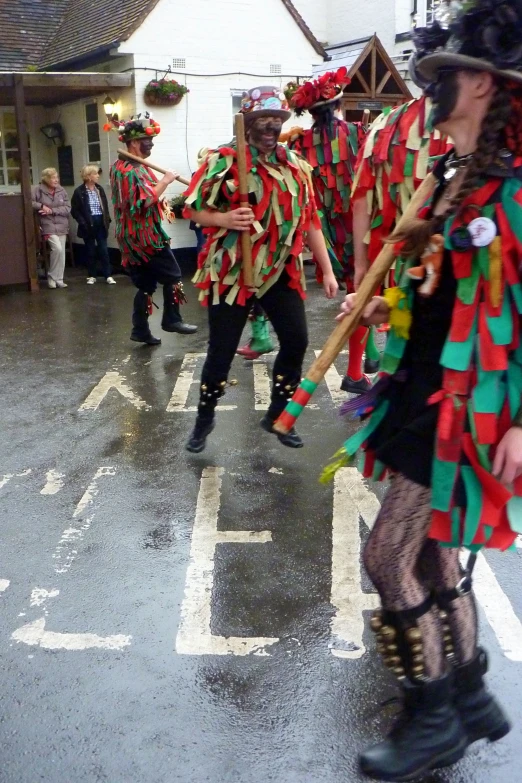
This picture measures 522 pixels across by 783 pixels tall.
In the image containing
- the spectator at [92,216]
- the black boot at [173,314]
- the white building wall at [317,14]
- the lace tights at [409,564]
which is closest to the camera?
the lace tights at [409,564]

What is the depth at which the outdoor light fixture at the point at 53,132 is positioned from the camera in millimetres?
15258

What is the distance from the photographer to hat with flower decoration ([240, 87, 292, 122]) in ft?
13.3

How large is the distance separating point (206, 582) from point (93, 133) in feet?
40.9

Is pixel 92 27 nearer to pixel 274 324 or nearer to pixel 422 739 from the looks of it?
pixel 274 324

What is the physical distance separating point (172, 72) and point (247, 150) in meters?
9.64

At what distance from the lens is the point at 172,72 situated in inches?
508

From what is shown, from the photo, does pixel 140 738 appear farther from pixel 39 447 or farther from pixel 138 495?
pixel 39 447

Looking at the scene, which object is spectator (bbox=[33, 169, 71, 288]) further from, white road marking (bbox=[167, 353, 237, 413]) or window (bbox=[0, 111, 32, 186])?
white road marking (bbox=[167, 353, 237, 413])

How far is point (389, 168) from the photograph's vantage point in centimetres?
408

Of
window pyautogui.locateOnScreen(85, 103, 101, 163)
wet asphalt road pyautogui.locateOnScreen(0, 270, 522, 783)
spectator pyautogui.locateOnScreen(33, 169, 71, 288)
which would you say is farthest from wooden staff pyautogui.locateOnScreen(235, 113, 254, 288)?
window pyautogui.locateOnScreen(85, 103, 101, 163)

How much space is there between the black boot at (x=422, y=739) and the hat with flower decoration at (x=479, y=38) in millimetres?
1594

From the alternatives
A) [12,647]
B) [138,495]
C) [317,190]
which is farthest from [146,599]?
[317,190]

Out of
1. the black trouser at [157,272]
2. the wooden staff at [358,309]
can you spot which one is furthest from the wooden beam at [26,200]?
the wooden staff at [358,309]

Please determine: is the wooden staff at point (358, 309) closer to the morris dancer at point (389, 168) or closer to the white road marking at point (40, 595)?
the white road marking at point (40, 595)
